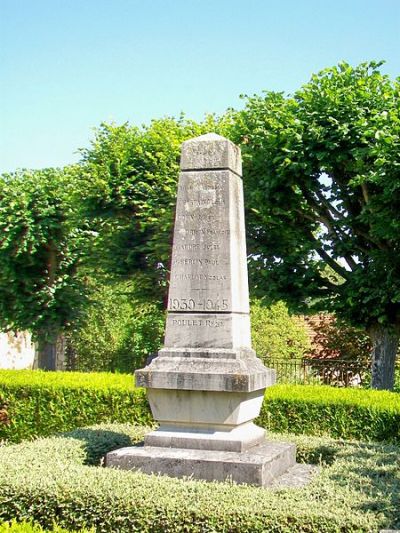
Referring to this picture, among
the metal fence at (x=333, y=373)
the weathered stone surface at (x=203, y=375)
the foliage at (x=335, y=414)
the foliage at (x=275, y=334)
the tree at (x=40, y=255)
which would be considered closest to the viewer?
the weathered stone surface at (x=203, y=375)

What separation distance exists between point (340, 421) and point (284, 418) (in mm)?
830

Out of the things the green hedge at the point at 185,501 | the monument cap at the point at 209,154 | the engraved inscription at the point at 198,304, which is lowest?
the green hedge at the point at 185,501

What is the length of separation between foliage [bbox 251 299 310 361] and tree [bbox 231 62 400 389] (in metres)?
10.8

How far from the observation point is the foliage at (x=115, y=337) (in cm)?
2798

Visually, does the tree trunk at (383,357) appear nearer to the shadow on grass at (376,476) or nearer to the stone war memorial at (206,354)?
the shadow on grass at (376,476)

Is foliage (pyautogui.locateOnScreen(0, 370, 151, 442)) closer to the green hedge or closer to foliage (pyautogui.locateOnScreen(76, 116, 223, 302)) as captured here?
the green hedge

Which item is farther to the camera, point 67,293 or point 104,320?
point 104,320

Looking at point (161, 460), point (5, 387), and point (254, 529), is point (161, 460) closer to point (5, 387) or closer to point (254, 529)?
point (254, 529)

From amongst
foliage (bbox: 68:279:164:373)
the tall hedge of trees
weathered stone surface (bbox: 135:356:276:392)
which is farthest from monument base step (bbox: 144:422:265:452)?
foliage (bbox: 68:279:164:373)

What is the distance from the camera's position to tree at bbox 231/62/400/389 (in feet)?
45.6

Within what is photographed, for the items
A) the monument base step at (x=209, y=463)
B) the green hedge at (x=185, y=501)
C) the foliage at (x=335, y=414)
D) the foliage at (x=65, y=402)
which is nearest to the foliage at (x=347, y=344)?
the foliage at (x=65, y=402)

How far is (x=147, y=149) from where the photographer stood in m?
19.4

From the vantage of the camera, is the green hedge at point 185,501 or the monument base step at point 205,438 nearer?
the green hedge at point 185,501

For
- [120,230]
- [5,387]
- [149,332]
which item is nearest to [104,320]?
[149,332]
